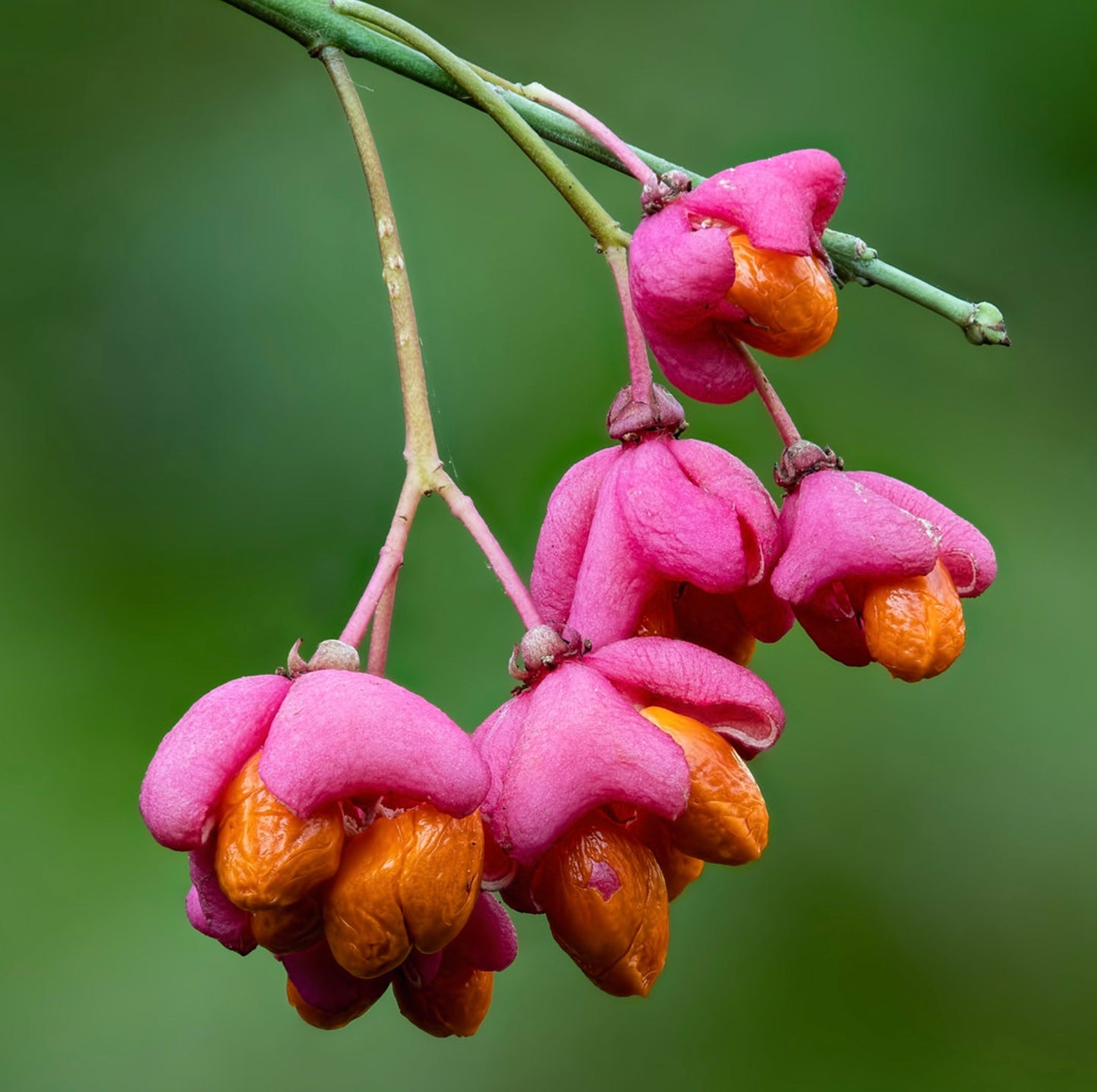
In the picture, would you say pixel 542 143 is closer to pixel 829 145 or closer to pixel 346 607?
pixel 346 607

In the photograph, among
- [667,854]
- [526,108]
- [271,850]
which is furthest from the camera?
[526,108]

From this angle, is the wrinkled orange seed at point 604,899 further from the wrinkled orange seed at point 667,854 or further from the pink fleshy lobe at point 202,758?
the pink fleshy lobe at point 202,758

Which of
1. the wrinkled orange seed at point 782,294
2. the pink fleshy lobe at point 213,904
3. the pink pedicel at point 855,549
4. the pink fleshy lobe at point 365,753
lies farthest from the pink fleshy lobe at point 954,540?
the pink fleshy lobe at point 213,904

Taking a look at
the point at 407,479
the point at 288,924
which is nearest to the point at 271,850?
the point at 288,924

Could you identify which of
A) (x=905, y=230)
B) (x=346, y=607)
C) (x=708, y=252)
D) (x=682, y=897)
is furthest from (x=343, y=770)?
(x=905, y=230)

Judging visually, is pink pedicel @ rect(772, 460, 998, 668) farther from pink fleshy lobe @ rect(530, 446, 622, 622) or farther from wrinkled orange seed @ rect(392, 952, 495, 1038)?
wrinkled orange seed @ rect(392, 952, 495, 1038)

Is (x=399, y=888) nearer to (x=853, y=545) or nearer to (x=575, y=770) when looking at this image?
(x=575, y=770)
